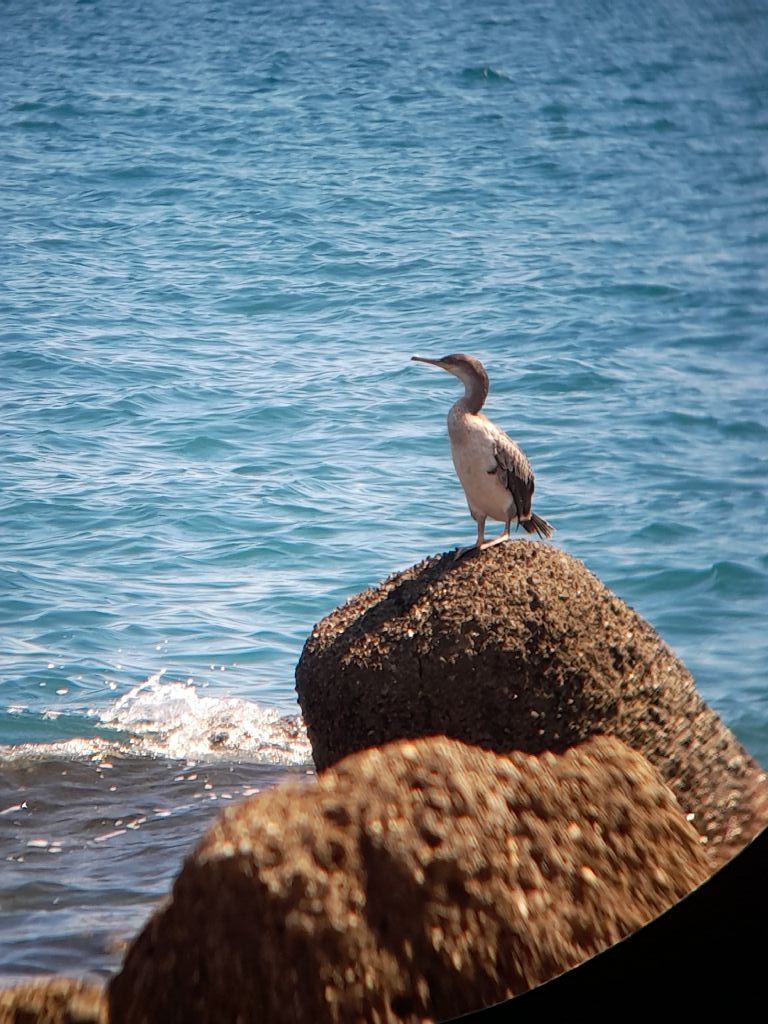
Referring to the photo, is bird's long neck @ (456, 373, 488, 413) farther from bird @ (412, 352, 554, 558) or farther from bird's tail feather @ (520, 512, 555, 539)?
bird's tail feather @ (520, 512, 555, 539)

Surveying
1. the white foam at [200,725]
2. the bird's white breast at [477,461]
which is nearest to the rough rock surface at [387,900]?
the white foam at [200,725]

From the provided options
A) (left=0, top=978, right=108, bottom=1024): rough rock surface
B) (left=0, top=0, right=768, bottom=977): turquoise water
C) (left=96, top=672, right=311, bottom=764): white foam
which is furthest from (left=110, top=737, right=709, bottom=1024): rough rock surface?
(left=96, top=672, right=311, bottom=764): white foam

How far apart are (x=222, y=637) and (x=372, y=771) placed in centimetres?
88

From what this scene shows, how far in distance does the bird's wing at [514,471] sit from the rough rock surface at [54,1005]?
2024mm

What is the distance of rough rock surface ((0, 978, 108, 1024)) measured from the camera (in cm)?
189

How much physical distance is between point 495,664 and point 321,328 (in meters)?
1.26

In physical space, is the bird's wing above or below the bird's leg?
above

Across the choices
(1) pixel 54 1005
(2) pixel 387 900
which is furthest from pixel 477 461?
(1) pixel 54 1005

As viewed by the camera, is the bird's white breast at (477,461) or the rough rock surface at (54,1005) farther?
the bird's white breast at (477,461)

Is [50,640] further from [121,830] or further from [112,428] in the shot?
[121,830]

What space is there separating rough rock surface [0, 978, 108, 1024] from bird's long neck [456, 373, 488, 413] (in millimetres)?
1324

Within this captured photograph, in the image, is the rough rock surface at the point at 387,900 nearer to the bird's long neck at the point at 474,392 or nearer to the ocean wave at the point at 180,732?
the bird's long neck at the point at 474,392

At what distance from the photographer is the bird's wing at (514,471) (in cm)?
356

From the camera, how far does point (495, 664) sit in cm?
320
